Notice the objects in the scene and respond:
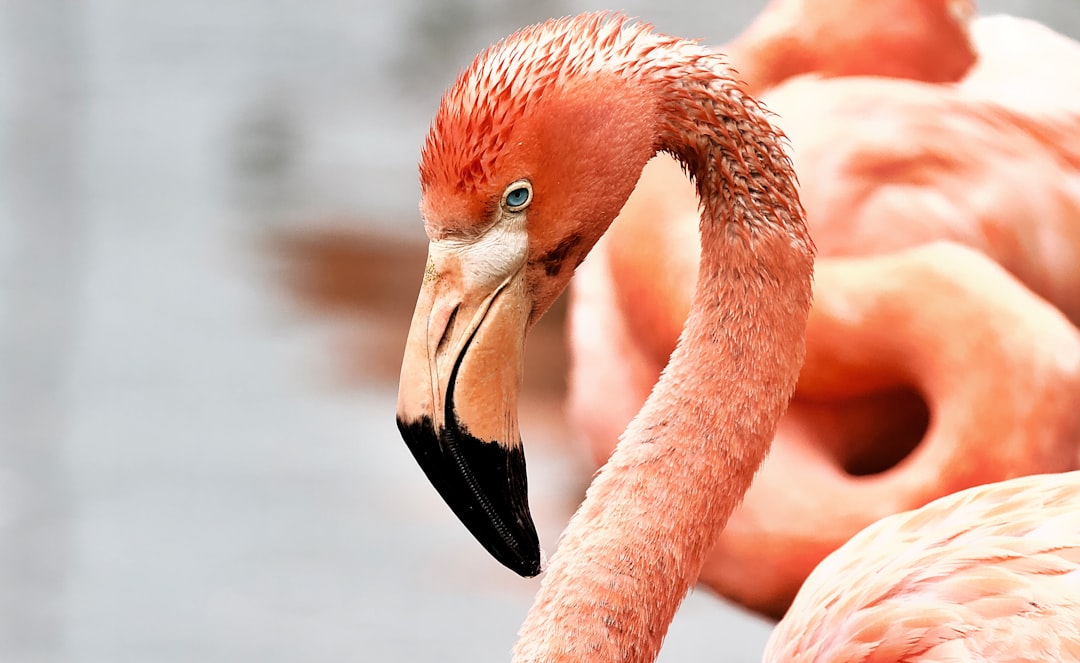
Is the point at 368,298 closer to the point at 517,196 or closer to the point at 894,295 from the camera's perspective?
the point at 894,295

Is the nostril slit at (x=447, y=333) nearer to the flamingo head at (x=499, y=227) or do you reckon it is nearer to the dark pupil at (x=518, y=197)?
the flamingo head at (x=499, y=227)

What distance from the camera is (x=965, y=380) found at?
2.34 m

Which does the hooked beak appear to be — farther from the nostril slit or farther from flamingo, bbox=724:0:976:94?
flamingo, bbox=724:0:976:94

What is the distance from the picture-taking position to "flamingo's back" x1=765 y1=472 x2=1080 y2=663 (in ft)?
4.97

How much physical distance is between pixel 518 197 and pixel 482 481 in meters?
0.31

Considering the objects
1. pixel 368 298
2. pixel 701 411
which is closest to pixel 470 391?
pixel 701 411

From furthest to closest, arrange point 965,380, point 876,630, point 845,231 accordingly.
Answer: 1. point 845,231
2. point 965,380
3. point 876,630

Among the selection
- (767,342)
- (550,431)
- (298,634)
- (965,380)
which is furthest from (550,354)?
(767,342)

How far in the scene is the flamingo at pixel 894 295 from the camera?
2.32 m

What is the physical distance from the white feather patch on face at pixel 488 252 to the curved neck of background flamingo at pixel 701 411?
23cm

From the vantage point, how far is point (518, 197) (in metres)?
1.47

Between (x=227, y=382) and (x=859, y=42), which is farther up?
(x=859, y=42)

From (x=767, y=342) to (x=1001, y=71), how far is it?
5.31ft

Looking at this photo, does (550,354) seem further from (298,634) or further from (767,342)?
(767,342)
